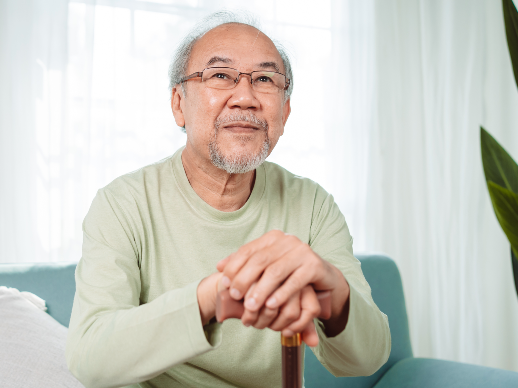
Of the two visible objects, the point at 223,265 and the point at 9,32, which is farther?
the point at 9,32

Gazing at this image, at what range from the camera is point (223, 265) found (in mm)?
700

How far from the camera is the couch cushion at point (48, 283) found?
5.06 ft

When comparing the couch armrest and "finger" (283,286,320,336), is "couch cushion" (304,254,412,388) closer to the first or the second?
the couch armrest

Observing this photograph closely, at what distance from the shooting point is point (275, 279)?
0.67 meters

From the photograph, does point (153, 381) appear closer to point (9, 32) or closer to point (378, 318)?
point (378, 318)

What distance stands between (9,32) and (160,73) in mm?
722

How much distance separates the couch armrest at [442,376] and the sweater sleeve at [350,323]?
0.62 meters

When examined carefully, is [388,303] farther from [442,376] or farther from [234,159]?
[234,159]

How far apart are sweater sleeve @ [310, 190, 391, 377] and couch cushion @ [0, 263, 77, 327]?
0.86m

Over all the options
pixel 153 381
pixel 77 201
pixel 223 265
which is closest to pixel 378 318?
pixel 223 265

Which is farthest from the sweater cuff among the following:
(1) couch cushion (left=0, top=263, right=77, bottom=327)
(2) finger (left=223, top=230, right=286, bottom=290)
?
(1) couch cushion (left=0, top=263, right=77, bottom=327)

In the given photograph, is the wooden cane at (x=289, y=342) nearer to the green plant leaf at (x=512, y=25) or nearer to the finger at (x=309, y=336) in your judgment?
the finger at (x=309, y=336)

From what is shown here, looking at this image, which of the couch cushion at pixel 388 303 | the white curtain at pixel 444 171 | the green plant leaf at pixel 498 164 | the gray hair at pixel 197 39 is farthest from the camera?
the white curtain at pixel 444 171

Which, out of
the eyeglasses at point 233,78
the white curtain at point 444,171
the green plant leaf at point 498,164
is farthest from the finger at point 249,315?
the white curtain at point 444,171
